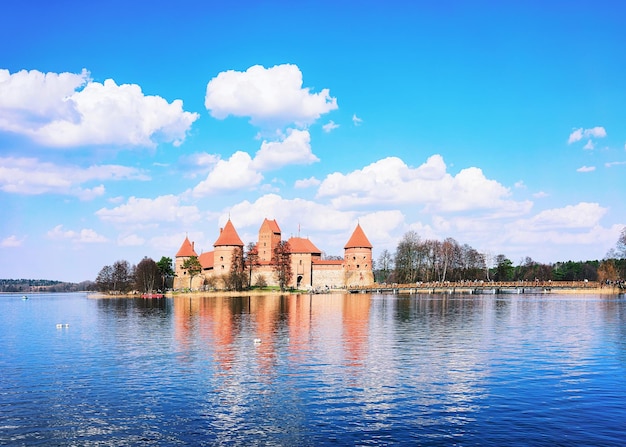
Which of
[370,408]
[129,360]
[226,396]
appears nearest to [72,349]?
[129,360]

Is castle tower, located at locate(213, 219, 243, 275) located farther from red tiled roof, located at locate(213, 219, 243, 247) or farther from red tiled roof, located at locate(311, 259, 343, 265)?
red tiled roof, located at locate(311, 259, 343, 265)

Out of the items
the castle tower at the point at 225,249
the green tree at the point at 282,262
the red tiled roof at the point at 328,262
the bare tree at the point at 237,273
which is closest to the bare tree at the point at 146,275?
the castle tower at the point at 225,249

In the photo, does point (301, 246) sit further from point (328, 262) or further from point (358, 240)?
point (358, 240)

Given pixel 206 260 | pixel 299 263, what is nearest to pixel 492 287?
pixel 299 263

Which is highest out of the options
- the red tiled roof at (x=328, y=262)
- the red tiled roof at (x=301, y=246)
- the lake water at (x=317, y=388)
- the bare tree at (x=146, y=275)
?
the red tiled roof at (x=301, y=246)

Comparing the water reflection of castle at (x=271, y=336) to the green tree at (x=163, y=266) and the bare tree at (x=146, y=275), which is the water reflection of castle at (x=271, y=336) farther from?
the green tree at (x=163, y=266)

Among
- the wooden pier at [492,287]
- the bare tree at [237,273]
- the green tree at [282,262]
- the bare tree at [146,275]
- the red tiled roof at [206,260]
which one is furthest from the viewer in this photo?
the red tiled roof at [206,260]

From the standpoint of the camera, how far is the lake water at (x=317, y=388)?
15086 mm

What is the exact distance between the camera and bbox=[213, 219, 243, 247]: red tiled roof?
125 m

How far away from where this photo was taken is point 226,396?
62.5 feet

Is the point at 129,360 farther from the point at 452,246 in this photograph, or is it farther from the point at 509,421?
the point at 452,246

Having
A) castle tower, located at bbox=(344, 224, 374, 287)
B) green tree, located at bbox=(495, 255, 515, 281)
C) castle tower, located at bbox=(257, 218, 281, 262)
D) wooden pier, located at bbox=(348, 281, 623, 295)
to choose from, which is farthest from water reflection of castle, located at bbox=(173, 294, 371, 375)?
green tree, located at bbox=(495, 255, 515, 281)

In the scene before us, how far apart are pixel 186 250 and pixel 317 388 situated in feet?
404

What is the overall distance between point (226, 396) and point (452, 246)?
360 ft
